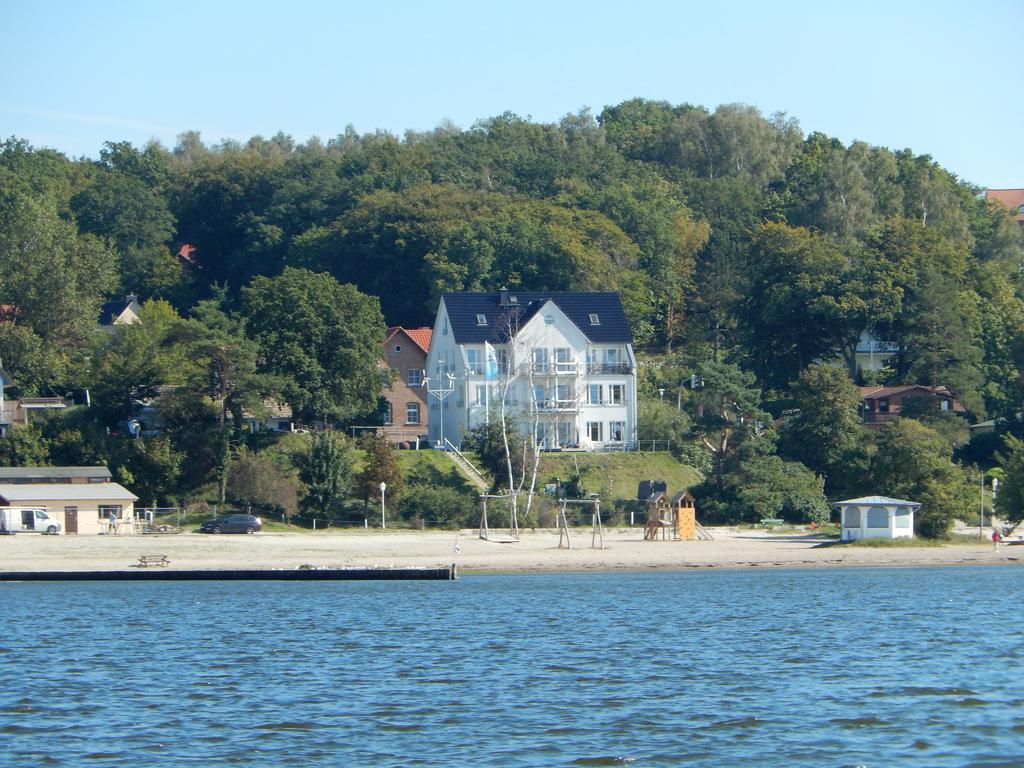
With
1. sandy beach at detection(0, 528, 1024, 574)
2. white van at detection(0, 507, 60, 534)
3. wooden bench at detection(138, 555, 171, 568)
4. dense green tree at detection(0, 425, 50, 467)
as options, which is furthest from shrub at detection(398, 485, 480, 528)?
dense green tree at detection(0, 425, 50, 467)

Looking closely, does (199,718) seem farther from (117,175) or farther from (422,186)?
(117,175)

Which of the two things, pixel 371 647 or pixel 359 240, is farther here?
pixel 359 240

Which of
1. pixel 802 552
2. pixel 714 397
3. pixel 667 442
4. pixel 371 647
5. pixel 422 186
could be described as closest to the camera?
pixel 371 647

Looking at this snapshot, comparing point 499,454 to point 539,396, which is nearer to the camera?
point 499,454

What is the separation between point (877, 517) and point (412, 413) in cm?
3305

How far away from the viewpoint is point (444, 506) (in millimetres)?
69312

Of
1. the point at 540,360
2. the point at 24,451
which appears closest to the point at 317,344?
the point at 540,360

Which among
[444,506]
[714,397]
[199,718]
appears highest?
[714,397]

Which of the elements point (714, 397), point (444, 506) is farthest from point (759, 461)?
point (444, 506)

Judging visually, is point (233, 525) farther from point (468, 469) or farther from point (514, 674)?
point (514, 674)

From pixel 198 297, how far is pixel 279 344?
140 ft

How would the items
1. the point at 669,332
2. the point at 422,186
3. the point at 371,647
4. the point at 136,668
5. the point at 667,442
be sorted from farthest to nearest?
the point at 422,186, the point at 669,332, the point at 667,442, the point at 371,647, the point at 136,668

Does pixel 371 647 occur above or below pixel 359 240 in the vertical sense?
below

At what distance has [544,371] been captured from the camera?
83562 millimetres
